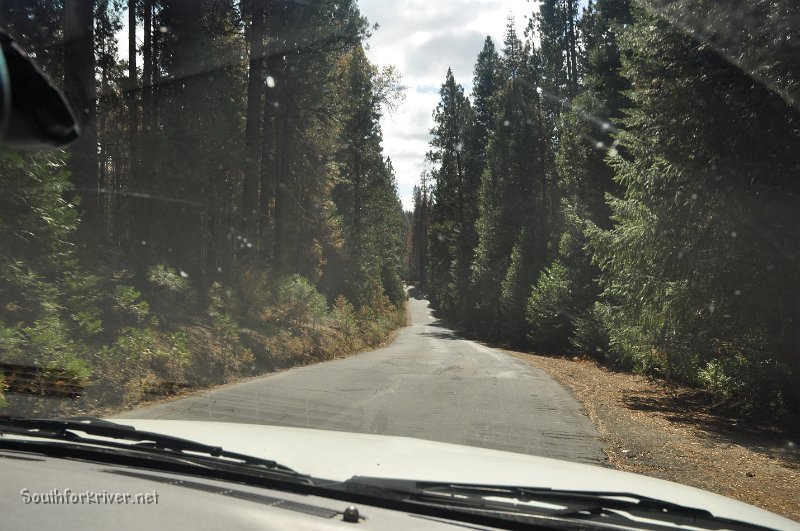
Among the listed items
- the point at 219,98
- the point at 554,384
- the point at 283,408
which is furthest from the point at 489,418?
the point at 219,98

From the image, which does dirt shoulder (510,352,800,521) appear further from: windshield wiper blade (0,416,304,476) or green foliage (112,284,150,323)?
green foliage (112,284,150,323)

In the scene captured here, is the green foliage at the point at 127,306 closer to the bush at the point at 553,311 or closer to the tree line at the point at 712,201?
the tree line at the point at 712,201

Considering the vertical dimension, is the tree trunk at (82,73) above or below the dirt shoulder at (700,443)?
above

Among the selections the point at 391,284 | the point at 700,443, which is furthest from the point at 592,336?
the point at 391,284

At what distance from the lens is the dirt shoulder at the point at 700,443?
696 cm

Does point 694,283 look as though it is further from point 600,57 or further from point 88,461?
point 600,57

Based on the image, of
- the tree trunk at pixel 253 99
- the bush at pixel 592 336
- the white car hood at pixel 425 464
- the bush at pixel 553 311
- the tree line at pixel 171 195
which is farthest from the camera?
the bush at pixel 553 311

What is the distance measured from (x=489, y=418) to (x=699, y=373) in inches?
287

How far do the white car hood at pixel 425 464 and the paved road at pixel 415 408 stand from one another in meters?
3.57

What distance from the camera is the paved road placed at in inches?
323

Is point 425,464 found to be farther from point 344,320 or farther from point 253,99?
point 344,320

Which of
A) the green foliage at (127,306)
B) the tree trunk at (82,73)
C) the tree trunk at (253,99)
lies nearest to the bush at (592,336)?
the tree trunk at (253,99)

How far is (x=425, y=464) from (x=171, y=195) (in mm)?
15949

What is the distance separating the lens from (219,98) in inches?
790
